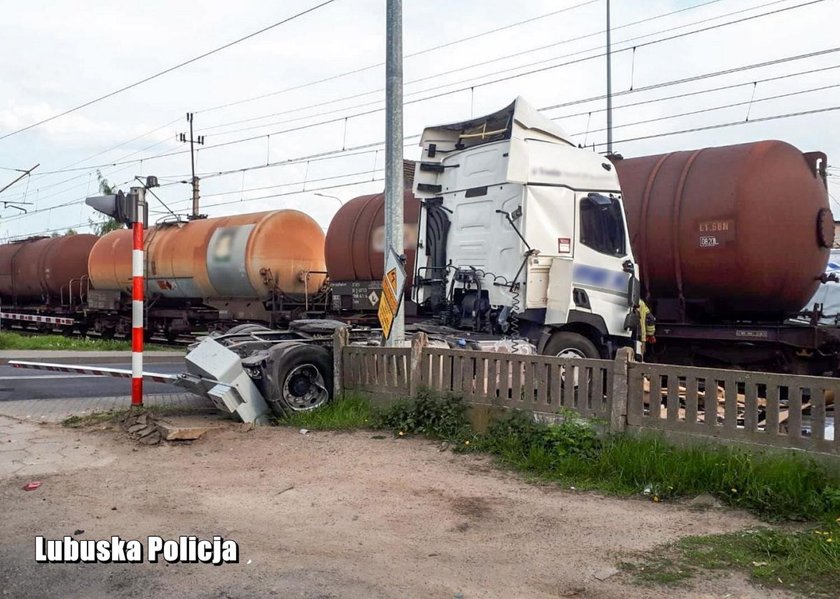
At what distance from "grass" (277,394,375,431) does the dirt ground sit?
1.95ft

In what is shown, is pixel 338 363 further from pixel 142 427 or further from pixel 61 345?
pixel 61 345

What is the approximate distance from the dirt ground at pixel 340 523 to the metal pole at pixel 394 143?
8.15 ft

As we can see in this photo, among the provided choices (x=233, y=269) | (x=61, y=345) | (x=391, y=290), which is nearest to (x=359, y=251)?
(x=233, y=269)

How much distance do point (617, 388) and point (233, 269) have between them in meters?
13.2

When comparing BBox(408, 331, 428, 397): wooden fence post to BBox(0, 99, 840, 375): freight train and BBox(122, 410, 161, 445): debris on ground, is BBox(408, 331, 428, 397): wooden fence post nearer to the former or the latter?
BBox(0, 99, 840, 375): freight train

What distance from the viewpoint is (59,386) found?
12.6 m

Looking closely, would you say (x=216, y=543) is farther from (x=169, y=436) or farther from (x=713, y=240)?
(x=713, y=240)

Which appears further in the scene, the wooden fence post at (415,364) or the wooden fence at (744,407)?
the wooden fence post at (415,364)

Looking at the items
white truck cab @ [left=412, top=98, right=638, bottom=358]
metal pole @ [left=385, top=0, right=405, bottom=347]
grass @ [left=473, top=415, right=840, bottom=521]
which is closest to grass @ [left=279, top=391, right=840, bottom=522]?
grass @ [left=473, top=415, right=840, bottom=521]

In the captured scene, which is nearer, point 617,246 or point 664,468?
point 664,468

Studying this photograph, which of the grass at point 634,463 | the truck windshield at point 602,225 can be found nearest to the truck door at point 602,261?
the truck windshield at point 602,225

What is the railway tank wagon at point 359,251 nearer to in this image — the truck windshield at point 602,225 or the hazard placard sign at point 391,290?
the truck windshield at point 602,225

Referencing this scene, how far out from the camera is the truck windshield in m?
9.69

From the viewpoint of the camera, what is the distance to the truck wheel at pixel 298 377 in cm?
822
